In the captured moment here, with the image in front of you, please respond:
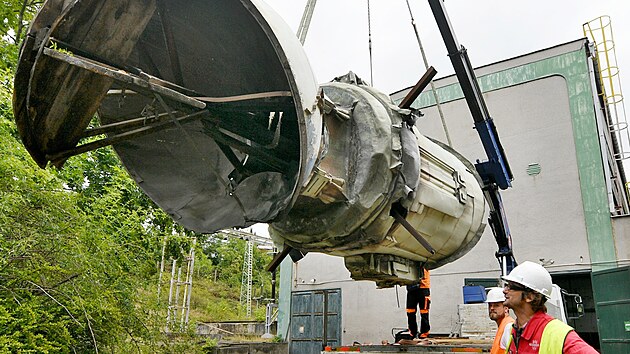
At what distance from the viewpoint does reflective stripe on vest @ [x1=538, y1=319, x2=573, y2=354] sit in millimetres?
2602

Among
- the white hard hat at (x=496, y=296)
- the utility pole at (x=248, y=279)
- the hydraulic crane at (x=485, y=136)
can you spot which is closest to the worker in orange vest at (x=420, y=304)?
the hydraulic crane at (x=485, y=136)

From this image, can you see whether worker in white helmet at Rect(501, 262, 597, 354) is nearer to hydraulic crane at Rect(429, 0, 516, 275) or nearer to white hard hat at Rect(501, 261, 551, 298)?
white hard hat at Rect(501, 261, 551, 298)

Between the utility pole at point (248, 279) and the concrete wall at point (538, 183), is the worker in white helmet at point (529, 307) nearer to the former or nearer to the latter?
the concrete wall at point (538, 183)

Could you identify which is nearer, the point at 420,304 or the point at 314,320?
the point at 420,304

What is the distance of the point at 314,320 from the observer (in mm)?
14148

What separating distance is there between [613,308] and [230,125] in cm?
871

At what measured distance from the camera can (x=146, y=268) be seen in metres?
6.70

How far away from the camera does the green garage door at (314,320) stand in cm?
1383

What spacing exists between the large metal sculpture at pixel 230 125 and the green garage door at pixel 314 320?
965 cm

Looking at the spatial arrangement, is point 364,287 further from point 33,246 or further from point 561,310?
point 33,246

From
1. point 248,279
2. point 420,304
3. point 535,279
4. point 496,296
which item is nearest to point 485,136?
point 420,304

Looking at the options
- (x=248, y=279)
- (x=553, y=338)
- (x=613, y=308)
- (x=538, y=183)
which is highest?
(x=538, y=183)

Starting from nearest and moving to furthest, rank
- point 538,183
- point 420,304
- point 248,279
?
point 420,304
point 538,183
point 248,279

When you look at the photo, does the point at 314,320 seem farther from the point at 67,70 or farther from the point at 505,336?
the point at 67,70
